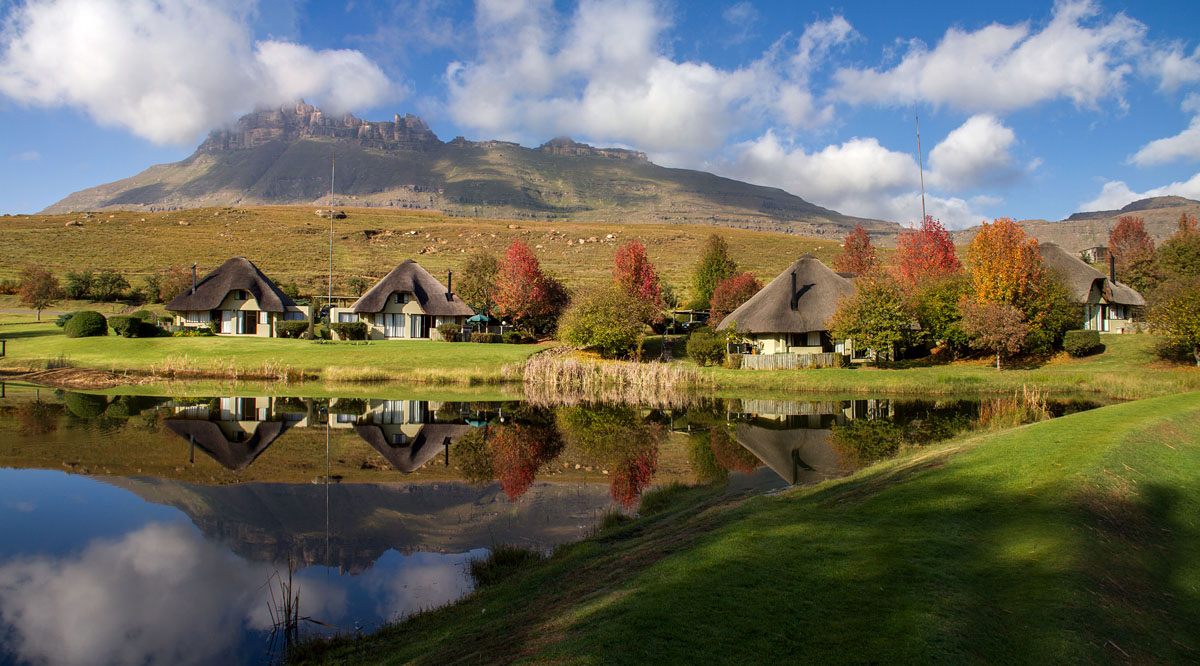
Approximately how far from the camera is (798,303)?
47.3m

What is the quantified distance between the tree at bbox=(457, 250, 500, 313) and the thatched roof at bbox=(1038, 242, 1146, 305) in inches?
1771

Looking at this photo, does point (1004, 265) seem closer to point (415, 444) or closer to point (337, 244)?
point (415, 444)

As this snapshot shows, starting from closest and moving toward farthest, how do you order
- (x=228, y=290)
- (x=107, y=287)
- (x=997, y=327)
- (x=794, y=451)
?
(x=794, y=451), (x=997, y=327), (x=228, y=290), (x=107, y=287)

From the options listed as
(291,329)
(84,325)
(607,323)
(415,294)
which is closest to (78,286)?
(84,325)

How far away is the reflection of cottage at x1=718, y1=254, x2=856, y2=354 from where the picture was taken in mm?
45281

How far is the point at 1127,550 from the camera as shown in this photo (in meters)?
7.55

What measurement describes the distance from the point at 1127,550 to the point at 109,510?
17.4 metres

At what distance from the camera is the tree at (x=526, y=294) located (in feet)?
179

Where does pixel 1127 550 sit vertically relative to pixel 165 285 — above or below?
below

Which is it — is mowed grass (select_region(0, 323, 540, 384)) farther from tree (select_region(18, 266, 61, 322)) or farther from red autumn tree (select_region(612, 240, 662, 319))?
red autumn tree (select_region(612, 240, 662, 319))

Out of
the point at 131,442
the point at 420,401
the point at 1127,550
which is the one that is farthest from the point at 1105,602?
the point at 420,401

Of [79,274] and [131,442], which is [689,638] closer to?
[131,442]

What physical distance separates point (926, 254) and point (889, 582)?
56333 millimetres

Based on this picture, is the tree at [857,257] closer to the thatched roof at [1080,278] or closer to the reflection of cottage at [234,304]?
the thatched roof at [1080,278]
